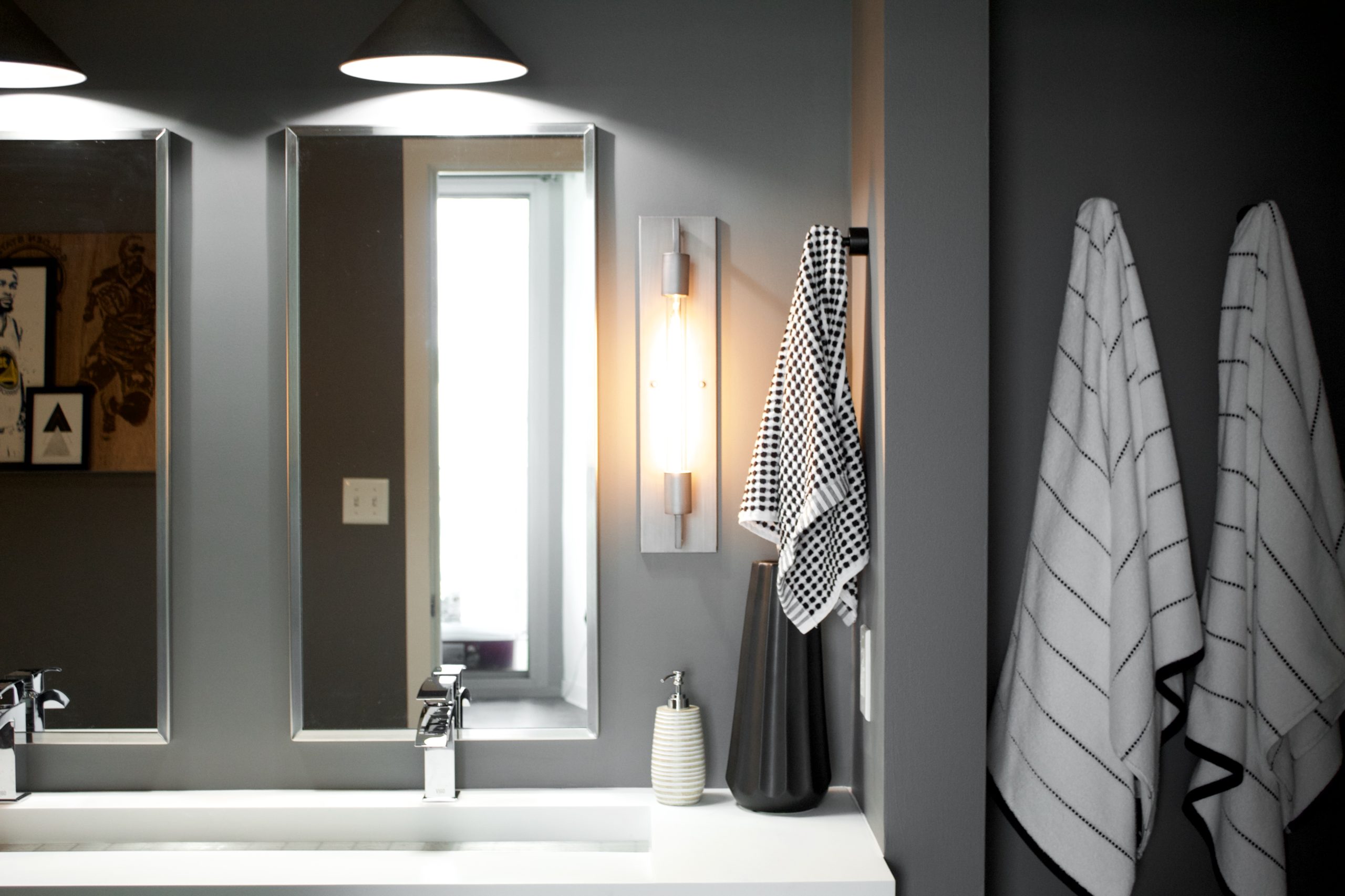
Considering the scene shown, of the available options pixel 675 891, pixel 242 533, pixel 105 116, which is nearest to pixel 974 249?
pixel 675 891

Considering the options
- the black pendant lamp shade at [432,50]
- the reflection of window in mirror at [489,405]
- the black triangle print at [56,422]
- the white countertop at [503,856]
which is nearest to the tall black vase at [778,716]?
the white countertop at [503,856]

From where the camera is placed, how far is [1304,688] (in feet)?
5.06

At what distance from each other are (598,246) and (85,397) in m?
0.90

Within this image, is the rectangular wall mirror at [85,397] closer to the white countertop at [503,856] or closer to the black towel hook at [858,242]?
the white countertop at [503,856]

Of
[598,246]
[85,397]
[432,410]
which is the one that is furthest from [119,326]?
[598,246]

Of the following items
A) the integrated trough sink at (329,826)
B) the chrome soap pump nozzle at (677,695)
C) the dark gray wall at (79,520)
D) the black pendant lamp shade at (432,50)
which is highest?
the black pendant lamp shade at (432,50)

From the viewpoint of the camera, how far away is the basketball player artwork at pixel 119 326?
69.5 inches

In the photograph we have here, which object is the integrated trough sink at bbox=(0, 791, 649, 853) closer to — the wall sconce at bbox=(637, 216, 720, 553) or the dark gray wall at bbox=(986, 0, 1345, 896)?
the wall sconce at bbox=(637, 216, 720, 553)

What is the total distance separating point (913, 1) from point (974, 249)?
1.18 ft

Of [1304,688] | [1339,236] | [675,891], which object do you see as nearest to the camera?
[675,891]

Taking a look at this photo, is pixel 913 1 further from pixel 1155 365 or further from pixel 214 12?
pixel 214 12

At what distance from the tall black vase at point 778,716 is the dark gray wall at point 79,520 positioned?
101 centimetres

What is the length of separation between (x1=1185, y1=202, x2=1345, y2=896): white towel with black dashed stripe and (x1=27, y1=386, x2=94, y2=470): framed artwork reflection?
183 cm

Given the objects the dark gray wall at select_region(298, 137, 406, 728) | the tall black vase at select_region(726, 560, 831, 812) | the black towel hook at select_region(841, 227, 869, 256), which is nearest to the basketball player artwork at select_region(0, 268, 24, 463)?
the dark gray wall at select_region(298, 137, 406, 728)
